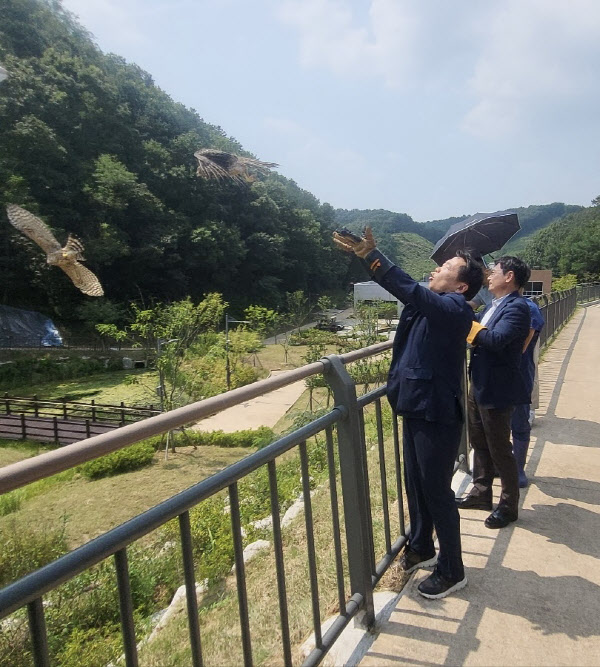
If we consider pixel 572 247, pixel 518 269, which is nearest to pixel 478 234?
pixel 518 269

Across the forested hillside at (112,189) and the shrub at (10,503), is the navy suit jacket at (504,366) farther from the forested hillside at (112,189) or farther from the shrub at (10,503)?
the forested hillside at (112,189)

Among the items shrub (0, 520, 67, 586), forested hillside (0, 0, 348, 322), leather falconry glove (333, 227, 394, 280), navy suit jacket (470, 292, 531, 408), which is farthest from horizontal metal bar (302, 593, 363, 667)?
forested hillside (0, 0, 348, 322)

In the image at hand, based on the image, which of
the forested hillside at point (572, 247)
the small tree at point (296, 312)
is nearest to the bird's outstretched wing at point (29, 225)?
the small tree at point (296, 312)

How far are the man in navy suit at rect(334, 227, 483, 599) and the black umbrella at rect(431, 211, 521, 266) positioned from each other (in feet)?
7.54

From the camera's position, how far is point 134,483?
35.9 ft

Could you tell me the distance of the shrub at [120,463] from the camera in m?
11.4

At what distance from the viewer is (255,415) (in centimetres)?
1580

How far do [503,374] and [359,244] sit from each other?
1.22 m

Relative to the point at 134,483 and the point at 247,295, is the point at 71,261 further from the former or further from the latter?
the point at 247,295

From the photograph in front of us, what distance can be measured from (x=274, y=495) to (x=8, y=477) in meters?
0.79

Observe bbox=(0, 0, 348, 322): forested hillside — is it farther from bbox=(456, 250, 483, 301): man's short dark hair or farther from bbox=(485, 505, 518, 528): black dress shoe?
bbox=(456, 250, 483, 301): man's short dark hair

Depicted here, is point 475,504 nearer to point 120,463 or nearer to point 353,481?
point 353,481

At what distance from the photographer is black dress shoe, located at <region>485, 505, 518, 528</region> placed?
2781mm

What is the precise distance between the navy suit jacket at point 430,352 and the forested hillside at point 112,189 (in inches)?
971
